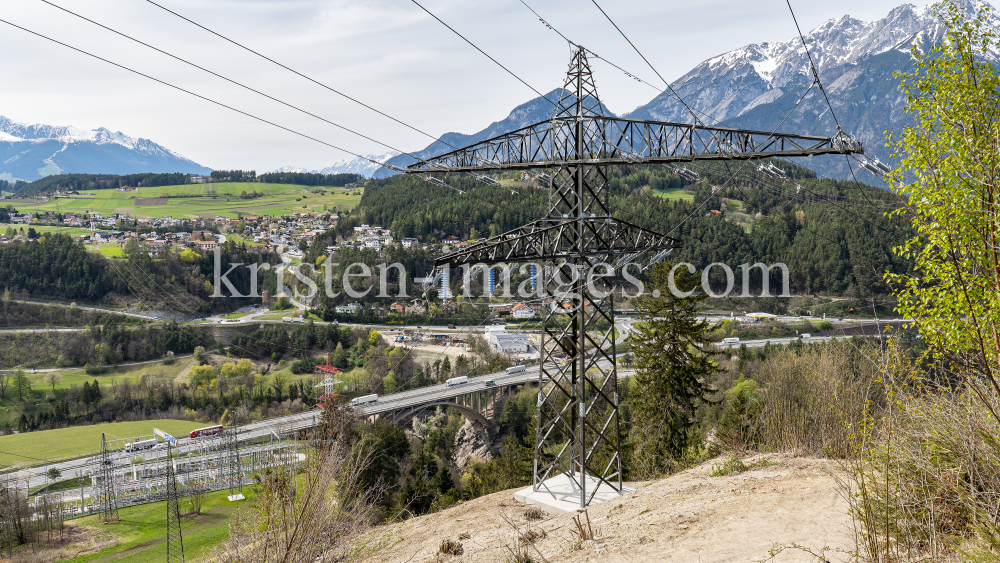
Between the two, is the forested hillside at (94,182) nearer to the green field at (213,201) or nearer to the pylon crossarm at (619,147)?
the green field at (213,201)

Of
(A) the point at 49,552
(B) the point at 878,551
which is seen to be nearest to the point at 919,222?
(B) the point at 878,551

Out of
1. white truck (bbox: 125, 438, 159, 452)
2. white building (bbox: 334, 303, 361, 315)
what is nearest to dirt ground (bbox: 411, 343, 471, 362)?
white building (bbox: 334, 303, 361, 315)

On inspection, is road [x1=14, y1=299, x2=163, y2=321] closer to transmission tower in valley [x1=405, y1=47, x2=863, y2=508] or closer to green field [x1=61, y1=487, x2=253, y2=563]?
green field [x1=61, y1=487, x2=253, y2=563]

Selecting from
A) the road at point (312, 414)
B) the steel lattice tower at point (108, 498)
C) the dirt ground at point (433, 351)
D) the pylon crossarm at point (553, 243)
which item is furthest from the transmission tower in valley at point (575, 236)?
the dirt ground at point (433, 351)

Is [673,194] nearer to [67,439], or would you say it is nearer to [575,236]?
[67,439]

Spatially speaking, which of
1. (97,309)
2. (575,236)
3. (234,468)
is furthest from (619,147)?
(97,309)

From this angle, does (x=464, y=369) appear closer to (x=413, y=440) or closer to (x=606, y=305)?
(x=413, y=440)

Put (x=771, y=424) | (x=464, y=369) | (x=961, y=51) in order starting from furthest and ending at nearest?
1. (x=464, y=369)
2. (x=771, y=424)
3. (x=961, y=51)
